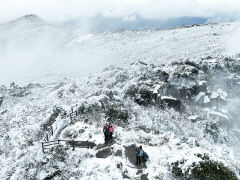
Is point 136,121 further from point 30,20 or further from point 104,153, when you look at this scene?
point 30,20

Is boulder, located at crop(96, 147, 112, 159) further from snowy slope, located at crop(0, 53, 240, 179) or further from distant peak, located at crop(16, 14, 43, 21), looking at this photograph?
distant peak, located at crop(16, 14, 43, 21)

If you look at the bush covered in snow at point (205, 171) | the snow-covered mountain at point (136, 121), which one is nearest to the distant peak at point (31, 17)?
the snow-covered mountain at point (136, 121)

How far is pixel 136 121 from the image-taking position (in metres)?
18.4

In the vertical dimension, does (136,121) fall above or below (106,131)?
below

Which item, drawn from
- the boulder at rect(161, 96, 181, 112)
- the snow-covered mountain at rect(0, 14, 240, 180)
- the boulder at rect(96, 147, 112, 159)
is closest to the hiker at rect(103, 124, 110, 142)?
the snow-covered mountain at rect(0, 14, 240, 180)

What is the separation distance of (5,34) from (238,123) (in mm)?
96936

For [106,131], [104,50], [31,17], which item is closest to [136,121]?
[106,131]

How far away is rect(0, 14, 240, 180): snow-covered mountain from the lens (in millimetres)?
12258

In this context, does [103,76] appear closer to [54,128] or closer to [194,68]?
[194,68]

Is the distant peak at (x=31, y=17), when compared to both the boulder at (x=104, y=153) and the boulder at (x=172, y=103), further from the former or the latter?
the boulder at (x=104, y=153)

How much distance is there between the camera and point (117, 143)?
14133 mm

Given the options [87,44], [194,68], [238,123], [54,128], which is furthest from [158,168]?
[87,44]

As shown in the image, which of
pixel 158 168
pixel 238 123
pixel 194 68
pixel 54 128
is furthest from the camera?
pixel 194 68

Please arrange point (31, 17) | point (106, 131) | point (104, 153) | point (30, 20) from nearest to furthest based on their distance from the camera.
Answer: point (104, 153)
point (106, 131)
point (30, 20)
point (31, 17)
